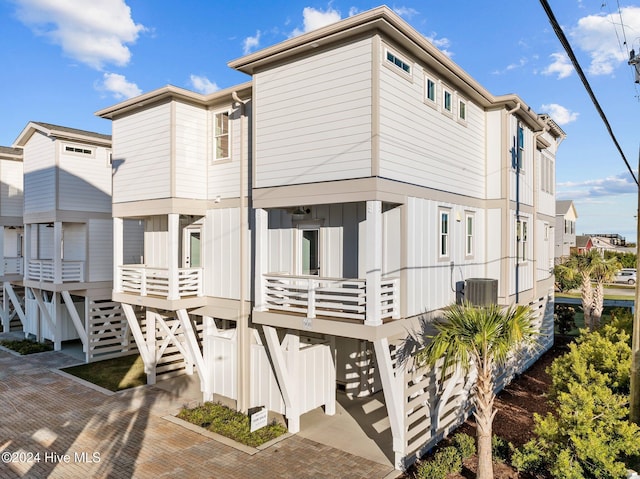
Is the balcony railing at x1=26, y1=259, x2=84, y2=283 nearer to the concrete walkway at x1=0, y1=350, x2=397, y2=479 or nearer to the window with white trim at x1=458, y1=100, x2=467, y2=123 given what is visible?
the concrete walkway at x1=0, y1=350, x2=397, y2=479

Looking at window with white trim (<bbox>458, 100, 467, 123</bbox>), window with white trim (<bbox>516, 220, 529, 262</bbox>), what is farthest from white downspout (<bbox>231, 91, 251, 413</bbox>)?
window with white trim (<bbox>516, 220, 529, 262</bbox>)

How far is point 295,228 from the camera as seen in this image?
11.7 meters

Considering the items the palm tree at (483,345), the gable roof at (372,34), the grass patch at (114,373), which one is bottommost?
the grass patch at (114,373)

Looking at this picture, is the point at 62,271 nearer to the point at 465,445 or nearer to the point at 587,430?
the point at 465,445

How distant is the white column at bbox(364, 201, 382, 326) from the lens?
8914 millimetres

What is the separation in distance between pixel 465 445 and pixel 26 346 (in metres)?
19.7

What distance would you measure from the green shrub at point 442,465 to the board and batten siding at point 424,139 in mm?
5883

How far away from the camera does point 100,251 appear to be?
19.3 metres

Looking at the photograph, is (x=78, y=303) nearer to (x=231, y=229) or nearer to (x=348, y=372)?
(x=231, y=229)

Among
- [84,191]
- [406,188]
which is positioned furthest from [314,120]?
[84,191]

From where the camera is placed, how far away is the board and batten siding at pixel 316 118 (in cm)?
912

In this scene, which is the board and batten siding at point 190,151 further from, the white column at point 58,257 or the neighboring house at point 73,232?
the white column at point 58,257

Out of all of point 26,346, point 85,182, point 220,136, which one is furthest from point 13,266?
point 220,136

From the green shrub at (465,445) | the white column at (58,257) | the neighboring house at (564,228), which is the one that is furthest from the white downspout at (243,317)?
the neighboring house at (564,228)
